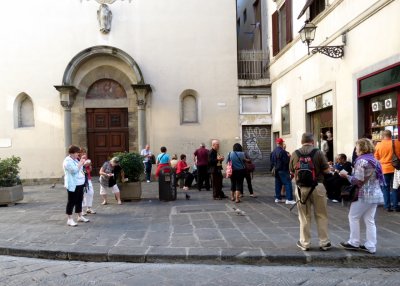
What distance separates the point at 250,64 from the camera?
755 inches

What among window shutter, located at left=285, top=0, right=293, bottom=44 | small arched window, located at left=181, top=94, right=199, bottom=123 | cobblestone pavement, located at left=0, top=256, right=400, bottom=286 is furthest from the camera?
small arched window, located at left=181, top=94, right=199, bottom=123

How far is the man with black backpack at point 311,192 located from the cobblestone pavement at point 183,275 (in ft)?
1.76

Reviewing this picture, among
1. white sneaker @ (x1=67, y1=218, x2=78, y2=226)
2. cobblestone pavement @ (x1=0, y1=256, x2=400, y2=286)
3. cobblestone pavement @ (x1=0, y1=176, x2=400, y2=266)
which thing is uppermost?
white sneaker @ (x1=67, y1=218, x2=78, y2=226)

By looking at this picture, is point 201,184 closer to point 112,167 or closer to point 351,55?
point 112,167

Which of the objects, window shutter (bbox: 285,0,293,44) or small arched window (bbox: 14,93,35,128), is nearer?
window shutter (bbox: 285,0,293,44)

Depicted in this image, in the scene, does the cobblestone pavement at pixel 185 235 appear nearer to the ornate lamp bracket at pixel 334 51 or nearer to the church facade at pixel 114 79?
the ornate lamp bracket at pixel 334 51

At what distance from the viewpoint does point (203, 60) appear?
1862cm

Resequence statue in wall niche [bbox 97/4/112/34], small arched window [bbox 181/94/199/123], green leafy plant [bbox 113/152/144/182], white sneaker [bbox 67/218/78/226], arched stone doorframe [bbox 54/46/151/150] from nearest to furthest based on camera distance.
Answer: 1. white sneaker [bbox 67/218/78/226]
2. green leafy plant [bbox 113/152/144/182]
3. arched stone doorframe [bbox 54/46/151/150]
4. statue in wall niche [bbox 97/4/112/34]
5. small arched window [bbox 181/94/199/123]

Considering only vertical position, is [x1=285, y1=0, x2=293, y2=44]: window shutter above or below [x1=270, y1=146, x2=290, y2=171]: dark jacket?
above

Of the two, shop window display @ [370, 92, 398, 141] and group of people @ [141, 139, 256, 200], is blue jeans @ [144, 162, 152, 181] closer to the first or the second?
group of people @ [141, 139, 256, 200]

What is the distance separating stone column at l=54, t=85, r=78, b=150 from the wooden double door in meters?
0.87

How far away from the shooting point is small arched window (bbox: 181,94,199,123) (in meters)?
19.0

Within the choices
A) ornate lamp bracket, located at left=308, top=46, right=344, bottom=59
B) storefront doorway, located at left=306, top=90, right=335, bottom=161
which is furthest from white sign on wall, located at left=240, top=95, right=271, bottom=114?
ornate lamp bracket, located at left=308, top=46, right=344, bottom=59

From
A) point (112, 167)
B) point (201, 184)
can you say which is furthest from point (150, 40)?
point (112, 167)
